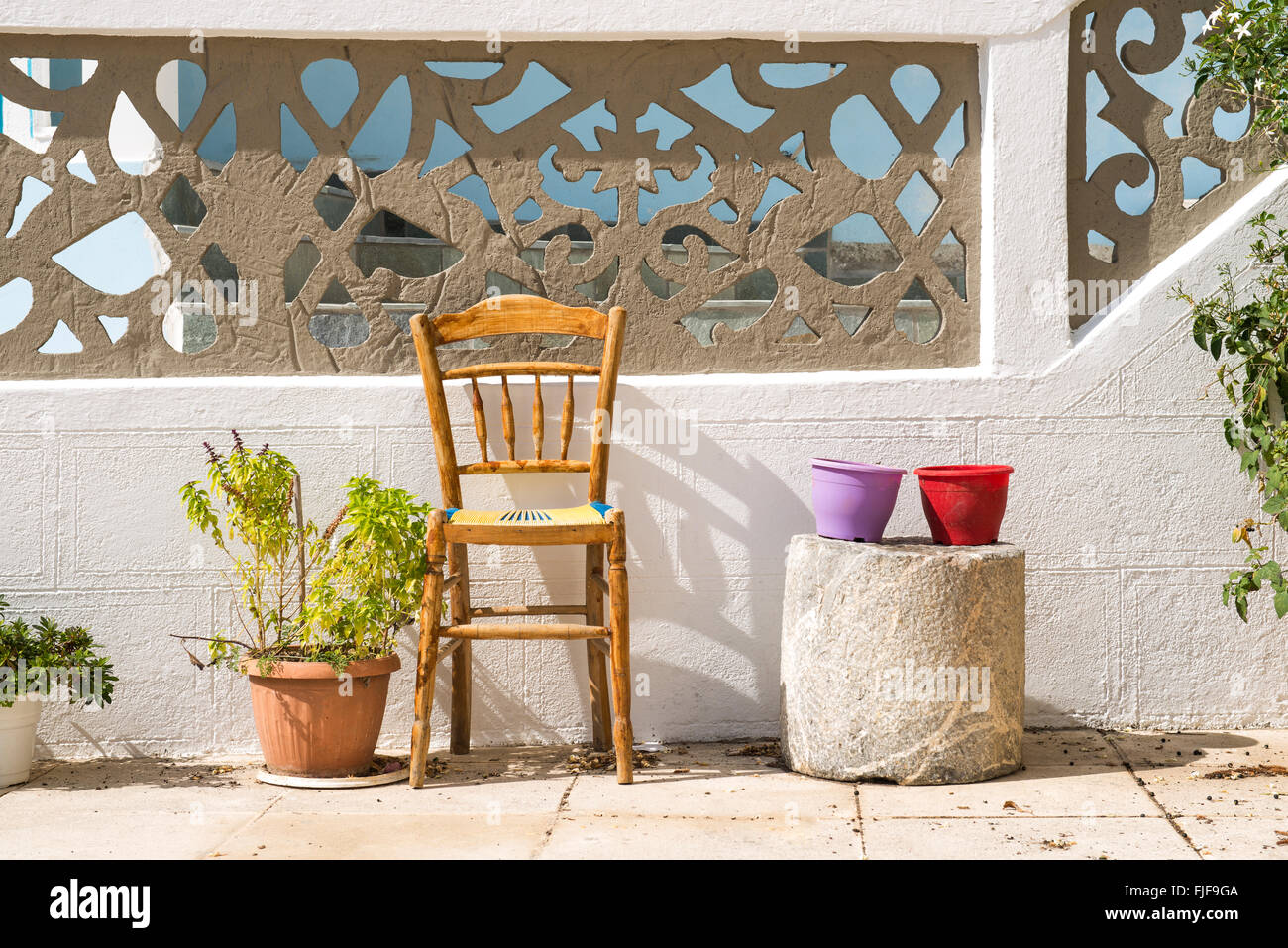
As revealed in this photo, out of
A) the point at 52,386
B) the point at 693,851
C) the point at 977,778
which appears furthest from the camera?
the point at 52,386

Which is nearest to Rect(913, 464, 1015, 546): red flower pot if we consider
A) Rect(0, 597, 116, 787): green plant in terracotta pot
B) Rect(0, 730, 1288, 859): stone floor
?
Rect(0, 730, 1288, 859): stone floor

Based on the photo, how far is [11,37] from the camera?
342 centimetres

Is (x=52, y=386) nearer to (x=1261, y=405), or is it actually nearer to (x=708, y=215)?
(x=708, y=215)

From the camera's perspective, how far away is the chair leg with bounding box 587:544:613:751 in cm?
328

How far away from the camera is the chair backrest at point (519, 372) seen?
3182 millimetres

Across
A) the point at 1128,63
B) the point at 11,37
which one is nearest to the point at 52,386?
the point at 11,37

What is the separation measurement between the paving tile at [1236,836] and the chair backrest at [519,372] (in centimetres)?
161

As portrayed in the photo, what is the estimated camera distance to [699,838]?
2.55 meters

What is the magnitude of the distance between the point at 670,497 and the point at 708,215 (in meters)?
0.83

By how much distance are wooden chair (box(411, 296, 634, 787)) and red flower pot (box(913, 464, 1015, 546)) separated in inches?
31.6

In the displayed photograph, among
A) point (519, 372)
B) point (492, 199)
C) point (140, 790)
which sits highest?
point (492, 199)

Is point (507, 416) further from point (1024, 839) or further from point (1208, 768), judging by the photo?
point (1208, 768)

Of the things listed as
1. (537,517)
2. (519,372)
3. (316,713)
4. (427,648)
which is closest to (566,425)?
(519,372)

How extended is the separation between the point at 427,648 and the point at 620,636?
477 mm
